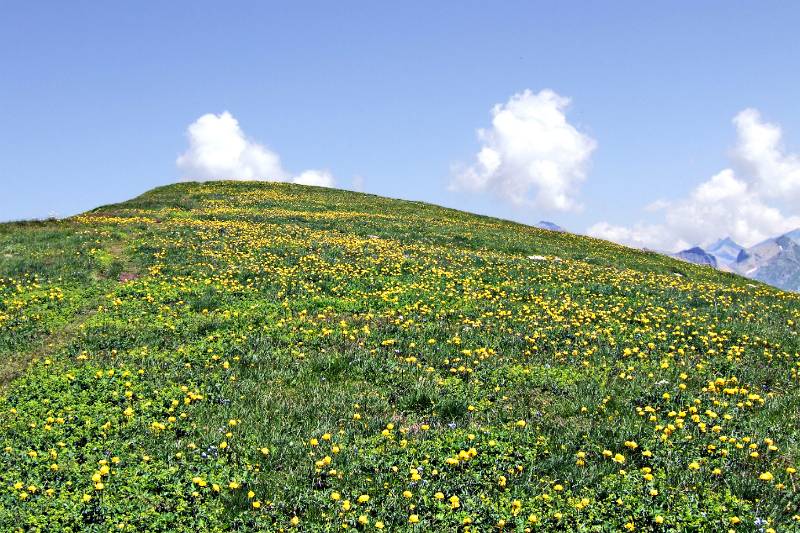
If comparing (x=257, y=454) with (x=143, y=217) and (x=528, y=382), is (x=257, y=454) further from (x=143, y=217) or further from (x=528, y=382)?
(x=143, y=217)

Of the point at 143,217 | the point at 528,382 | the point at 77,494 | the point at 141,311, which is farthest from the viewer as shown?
the point at 143,217

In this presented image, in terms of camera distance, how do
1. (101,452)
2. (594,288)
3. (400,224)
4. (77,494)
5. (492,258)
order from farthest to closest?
(400,224)
(492,258)
(594,288)
(101,452)
(77,494)

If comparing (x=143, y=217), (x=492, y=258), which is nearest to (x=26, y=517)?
(x=492, y=258)

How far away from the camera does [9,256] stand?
19188 millimetres

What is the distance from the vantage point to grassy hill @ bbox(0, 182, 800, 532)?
20.6 feet

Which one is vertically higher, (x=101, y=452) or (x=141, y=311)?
(x=141, y=311)

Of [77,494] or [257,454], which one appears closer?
[77,494]

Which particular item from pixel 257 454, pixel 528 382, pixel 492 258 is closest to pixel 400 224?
pixel 492 258

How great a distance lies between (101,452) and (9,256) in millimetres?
16076

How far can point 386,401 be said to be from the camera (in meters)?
8.92

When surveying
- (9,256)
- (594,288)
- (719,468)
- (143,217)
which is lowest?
(719,468)

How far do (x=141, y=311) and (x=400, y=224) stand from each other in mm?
22436

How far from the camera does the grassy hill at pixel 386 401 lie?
629cm

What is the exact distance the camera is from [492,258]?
2275 cm
